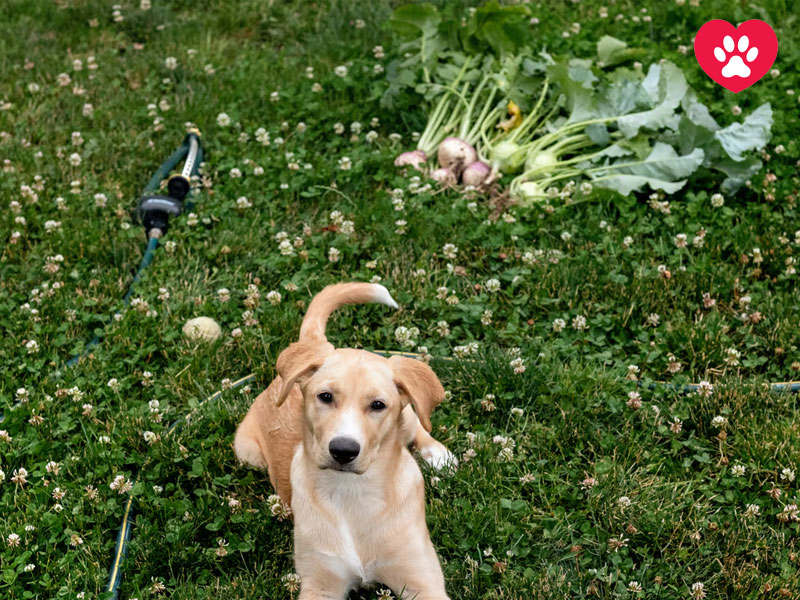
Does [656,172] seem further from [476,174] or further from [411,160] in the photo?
[411,160]

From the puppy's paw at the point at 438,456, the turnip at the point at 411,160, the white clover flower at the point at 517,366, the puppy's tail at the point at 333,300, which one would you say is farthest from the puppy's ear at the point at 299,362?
the turnip at the point at 411,160

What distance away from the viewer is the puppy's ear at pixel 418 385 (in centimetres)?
364

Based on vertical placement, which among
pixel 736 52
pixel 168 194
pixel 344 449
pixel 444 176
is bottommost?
pixel 168 194

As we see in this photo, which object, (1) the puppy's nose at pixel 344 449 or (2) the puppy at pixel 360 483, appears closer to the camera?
(1) the puppy's nose at pixel 344 449

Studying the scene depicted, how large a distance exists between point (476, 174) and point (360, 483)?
124 inches

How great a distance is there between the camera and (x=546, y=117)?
6.75 metres

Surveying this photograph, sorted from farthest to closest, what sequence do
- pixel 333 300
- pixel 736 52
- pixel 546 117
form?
1. pixel 736 52
2. pixel 546 117
3. pixel 333 300

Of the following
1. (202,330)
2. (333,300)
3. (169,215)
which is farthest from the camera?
(169,215)

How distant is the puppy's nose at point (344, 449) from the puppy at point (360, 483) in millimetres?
49

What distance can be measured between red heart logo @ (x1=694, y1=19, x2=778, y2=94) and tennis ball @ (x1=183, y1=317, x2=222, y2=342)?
4.08 metres

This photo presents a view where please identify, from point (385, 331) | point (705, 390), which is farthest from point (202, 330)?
point (705, 390)

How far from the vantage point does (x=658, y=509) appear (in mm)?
4156

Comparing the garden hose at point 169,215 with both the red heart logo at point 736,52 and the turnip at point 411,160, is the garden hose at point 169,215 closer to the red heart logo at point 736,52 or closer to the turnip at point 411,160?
the turnip at point 411,160

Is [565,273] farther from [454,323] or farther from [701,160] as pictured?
[701,160]
